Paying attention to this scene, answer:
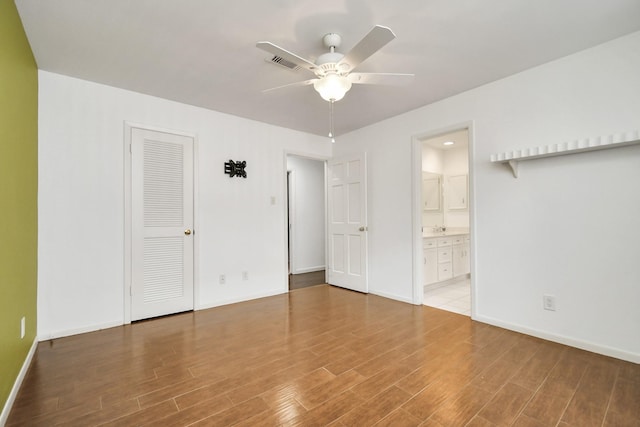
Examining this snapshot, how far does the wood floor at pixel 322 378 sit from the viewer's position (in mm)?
1646

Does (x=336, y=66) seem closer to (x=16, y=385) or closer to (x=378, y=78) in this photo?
(x=378, y=78)

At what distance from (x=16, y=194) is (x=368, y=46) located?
8.49ft

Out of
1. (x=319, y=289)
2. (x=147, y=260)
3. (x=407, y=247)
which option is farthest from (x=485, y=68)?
(x=147, y=260)

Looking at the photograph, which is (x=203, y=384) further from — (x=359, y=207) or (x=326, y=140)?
(x=326, y=140)

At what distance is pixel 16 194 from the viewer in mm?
2006

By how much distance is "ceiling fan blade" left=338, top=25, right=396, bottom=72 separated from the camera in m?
1.58

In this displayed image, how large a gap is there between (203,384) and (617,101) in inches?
151

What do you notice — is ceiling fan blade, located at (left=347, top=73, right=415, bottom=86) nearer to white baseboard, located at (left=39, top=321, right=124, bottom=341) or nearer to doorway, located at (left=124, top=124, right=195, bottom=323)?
doorway, located at (left=124, top=124, right=195, bottom=323)

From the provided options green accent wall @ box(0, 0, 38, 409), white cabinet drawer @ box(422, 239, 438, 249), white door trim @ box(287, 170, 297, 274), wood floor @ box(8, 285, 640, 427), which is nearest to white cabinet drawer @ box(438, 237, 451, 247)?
white cabinet drawer @ box(422, 239, 438, 249)

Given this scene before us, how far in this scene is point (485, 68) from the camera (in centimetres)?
273

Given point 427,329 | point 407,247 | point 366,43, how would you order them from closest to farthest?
point 366,43 < point 427,329 < point 407,247

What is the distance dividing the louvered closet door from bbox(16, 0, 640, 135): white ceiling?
650mm

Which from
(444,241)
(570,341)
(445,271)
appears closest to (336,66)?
(570,341)

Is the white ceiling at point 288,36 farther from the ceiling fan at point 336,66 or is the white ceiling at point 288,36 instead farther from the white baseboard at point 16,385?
the white baseboard at point 16,385
